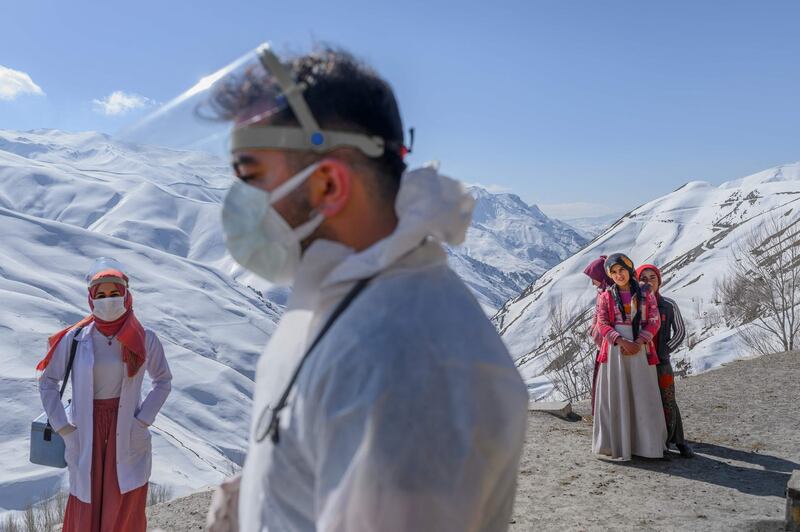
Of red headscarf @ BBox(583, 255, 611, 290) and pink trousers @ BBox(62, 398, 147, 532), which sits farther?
red headscarf @ BBox(583, 255, 611, 290)

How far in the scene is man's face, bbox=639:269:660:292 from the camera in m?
7.01

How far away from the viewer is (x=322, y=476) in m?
1.01

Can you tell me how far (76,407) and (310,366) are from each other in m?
3.63

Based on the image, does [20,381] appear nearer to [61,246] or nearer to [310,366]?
[310,366]

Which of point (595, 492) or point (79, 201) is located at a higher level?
point (79, 201)

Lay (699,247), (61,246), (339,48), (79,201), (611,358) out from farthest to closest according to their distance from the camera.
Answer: (79,201) < (699,247) < (61,246) < (611,358) < (339,48)

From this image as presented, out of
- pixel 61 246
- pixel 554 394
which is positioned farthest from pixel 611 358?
pixel 61 246

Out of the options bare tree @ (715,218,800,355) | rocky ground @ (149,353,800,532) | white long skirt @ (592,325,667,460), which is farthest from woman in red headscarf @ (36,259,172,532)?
bare tree @ (715,218,800,355)

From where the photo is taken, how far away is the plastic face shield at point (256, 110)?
125 centimetres

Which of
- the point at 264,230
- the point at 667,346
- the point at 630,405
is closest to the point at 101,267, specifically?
the point at 264,230

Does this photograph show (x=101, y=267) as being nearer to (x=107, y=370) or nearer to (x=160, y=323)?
(x=107, y=370)

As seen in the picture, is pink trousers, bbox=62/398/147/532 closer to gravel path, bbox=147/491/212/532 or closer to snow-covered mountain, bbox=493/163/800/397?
gravel path, bbox=147/491/212/532

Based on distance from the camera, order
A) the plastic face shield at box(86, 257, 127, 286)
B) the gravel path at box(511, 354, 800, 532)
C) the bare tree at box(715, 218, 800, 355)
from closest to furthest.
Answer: the plastic face shield at box(86, 257, 127, 286) → the gravel path at box(511, 354, 800, 532) → the bare tree at box(715, 218, 800, 355)

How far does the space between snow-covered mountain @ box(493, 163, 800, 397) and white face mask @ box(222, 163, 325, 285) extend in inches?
1268
